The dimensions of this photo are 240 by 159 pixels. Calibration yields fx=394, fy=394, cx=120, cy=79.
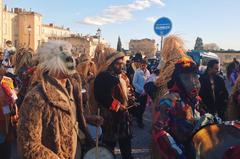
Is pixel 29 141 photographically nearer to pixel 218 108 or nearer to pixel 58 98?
pixel 58 98

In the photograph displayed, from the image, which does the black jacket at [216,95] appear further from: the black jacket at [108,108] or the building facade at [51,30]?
the building facade at [51,30]

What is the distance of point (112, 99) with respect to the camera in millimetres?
5820

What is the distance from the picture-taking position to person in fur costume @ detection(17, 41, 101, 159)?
9.28ft

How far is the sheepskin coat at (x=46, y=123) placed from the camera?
111 inches

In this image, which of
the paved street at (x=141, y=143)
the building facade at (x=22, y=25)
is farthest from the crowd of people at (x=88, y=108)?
the building facade at (x=22, y=25)

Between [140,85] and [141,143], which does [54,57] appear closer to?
[141,143]

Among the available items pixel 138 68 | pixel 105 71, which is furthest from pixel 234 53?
pixel 105 71

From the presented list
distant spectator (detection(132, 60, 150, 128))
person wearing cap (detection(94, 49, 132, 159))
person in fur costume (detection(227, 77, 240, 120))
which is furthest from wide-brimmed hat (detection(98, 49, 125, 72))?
distant spectator (detection(132, 60, 150, 128))

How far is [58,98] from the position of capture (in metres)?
3.05

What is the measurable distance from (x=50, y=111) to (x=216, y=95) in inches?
201

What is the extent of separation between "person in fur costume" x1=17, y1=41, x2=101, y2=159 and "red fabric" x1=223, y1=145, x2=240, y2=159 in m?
1.22

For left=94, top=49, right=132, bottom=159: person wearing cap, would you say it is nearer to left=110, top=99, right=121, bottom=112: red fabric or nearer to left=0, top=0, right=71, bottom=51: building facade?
left=110, top=99, right=121, bottom=112: red fabric

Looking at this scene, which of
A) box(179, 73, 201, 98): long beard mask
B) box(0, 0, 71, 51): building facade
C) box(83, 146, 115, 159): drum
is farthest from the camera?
box(0, 0, 71, 51): building facade

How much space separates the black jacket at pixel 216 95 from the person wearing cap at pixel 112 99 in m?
2.06
